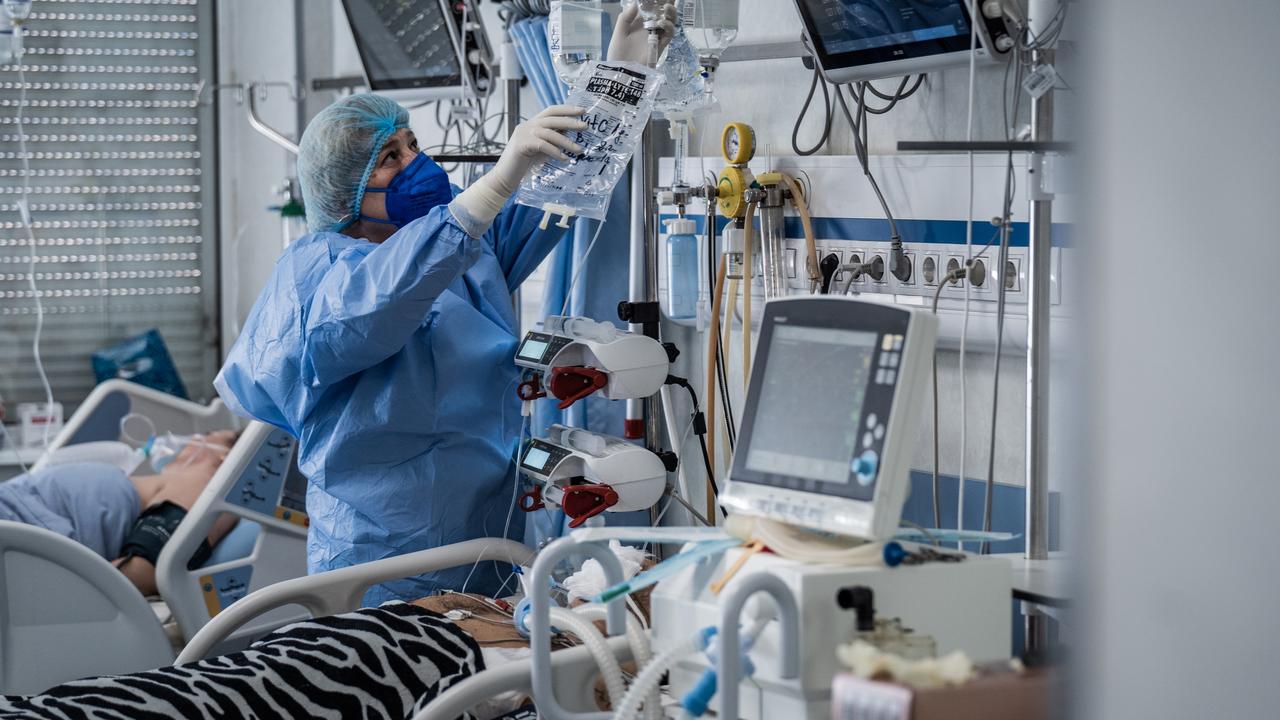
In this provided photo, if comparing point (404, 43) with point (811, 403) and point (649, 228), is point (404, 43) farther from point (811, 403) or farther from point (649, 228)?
point (811, 403)

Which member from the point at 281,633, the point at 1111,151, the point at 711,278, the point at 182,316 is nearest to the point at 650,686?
the point at 1111,151

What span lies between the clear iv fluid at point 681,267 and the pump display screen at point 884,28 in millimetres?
434

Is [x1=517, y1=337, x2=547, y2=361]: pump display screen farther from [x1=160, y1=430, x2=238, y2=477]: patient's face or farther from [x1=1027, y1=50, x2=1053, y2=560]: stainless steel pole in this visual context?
[x1=160, y1=430, x2=238, y2=477]: patient's face

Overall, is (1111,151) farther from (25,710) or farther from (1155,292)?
(25,710)

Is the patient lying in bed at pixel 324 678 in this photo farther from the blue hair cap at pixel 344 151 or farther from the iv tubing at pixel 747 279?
the blue hair cap at pixel 344 151

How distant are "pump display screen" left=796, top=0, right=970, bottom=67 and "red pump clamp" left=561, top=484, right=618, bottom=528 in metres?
0.79

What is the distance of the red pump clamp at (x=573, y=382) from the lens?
1895 millimetres

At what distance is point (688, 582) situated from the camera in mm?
1278

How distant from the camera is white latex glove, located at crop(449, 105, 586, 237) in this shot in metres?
1.82

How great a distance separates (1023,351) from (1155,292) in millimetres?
1142

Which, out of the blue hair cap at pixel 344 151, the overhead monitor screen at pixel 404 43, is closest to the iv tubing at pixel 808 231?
the blue hair cap at pixel 344 151

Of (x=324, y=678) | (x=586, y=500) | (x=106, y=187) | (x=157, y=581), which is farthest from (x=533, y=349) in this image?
(x=106, y=187)

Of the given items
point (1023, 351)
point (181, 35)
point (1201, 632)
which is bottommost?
point (1201, 632)

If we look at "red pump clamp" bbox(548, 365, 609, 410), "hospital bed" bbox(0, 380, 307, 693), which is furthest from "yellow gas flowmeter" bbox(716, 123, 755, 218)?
"hospital bed" bbox(0, 380, 307, 693)
